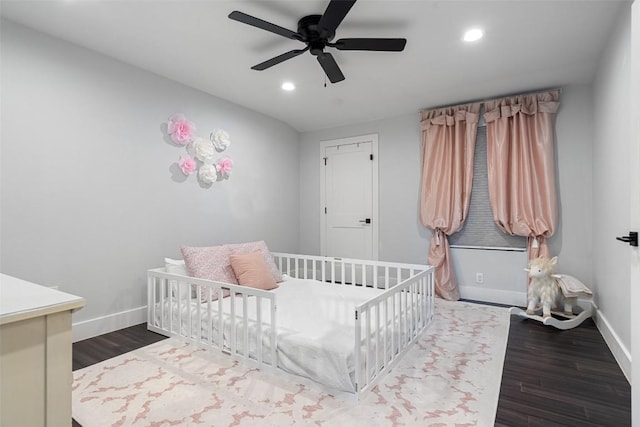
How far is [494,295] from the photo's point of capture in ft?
11.8

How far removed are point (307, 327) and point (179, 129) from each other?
2324mm

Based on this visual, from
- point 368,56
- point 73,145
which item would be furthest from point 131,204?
point 368,56

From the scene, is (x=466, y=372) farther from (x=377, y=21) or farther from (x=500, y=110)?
(x=500, y=110)

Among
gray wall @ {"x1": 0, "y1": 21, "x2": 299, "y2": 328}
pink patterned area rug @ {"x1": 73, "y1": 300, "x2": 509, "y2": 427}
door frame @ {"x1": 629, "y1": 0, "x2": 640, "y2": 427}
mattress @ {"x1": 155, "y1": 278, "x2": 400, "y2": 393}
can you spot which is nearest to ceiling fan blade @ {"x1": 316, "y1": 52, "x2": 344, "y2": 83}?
door frame @ {"x1": 629, "y1": 0, "x2": 640, "y2": 427}

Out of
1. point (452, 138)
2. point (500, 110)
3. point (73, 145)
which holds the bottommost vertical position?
point (73, 145)

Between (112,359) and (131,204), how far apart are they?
1.30 meters

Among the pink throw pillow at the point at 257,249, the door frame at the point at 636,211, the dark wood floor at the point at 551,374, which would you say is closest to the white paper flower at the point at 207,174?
the pink throw pillow at the point at 257,249

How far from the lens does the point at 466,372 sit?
81.2 inches

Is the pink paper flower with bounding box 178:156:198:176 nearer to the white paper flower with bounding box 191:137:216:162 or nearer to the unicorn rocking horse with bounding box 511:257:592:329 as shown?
the white paper flower with bounding box 191:137:216:162

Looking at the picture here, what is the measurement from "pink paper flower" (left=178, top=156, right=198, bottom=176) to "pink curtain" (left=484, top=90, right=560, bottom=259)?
3212 mm

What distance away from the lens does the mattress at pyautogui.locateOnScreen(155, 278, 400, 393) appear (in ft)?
5.90

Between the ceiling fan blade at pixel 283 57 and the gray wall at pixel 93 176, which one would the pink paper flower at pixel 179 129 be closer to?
the gray wall at pixel 93 176

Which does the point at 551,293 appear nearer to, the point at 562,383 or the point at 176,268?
the point at 562,383

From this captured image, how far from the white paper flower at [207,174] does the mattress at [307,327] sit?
1326 mm
